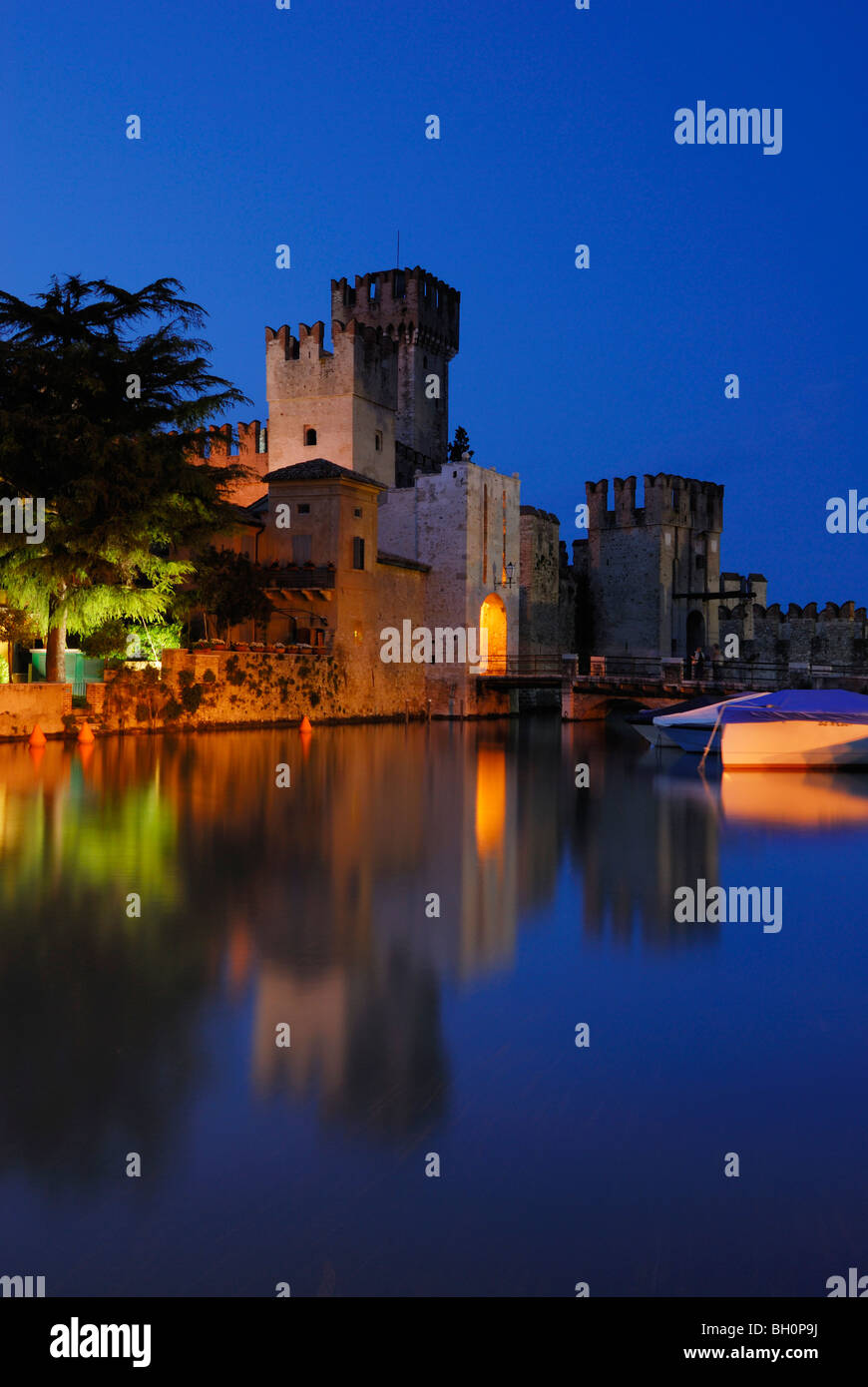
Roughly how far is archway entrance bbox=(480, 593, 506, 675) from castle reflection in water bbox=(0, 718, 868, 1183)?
2605cm

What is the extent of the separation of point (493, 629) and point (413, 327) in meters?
18.8

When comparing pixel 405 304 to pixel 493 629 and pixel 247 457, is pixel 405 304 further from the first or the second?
pixel 493 629

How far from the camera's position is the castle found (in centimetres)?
3703

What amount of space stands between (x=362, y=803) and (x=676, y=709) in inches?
582

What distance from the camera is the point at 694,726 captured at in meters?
25.7

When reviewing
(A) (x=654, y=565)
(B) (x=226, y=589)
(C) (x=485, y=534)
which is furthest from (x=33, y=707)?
(A) (x=654, y=565)

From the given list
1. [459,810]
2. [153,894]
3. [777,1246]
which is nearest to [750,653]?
[459,810]

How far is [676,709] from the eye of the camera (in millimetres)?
27828

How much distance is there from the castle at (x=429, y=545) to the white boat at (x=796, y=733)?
1299 cm

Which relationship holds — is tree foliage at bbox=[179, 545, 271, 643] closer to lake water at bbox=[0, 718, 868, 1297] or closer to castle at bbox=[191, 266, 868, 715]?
castle at bbox=[191, 266, 868, 715]

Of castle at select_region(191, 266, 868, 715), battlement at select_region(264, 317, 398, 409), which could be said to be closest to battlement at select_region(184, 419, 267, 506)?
castle at select_region(191, 266, 868, 715)

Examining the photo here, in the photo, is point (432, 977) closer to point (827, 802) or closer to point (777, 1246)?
point (777, 1246)

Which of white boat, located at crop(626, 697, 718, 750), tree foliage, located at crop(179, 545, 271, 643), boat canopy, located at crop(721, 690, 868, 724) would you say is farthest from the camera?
tree foliage, located at crop(179, 545, 271, 643)

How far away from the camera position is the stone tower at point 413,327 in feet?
182
